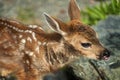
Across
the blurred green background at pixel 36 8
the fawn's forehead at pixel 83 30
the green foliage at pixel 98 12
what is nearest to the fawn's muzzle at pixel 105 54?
the fawn's forehead at pixel 83 30

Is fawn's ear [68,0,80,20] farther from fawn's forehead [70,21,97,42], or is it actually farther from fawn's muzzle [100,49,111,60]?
fawn's muzzle [100,49,111,60]

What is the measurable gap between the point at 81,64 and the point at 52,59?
0.77 meters

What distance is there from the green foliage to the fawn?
4.01 metres

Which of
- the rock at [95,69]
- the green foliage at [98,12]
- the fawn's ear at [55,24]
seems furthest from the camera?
the green foliage at [98,12]

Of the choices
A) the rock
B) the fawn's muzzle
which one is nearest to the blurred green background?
the rock

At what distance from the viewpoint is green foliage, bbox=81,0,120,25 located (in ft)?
50.6

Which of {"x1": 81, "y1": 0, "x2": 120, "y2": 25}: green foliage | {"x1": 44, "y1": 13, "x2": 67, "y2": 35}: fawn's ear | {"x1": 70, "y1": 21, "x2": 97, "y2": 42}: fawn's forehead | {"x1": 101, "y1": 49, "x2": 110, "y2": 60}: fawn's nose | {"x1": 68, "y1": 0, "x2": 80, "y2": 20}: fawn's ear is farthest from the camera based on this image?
{"x1": 81, "y1": 0, "x2": 120, "y2": 25}: green foliage

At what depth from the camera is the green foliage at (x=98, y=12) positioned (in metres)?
15.4

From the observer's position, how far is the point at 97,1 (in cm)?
1853

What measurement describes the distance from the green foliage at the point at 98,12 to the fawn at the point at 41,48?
13.2 feet

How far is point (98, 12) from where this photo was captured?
16.0m

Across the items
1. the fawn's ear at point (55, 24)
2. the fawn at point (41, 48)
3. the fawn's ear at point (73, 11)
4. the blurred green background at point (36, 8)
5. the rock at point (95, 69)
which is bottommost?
the rock at point (95, 69)

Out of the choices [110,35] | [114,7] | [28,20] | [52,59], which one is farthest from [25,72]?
[28,20]

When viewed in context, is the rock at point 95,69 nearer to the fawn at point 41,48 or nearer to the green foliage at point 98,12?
A: the fawn at point 41,48
